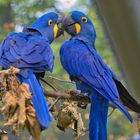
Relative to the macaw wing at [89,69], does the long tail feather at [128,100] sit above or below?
below

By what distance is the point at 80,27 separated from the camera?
150 cm

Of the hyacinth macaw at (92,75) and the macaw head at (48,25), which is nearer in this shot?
the hyacinth macaw at (92,75)

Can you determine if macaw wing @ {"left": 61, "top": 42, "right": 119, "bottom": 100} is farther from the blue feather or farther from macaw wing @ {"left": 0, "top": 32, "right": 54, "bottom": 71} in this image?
macaw wing @ {"left": 0, "top": 32, "right": 54, "bottom": 71}

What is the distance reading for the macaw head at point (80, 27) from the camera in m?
1.48

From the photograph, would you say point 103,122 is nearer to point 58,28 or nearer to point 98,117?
point 98,117

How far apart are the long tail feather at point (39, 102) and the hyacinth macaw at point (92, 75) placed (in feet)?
0.63

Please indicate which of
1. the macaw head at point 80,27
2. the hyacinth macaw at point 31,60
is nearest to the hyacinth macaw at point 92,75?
the macaw head at point 80,27

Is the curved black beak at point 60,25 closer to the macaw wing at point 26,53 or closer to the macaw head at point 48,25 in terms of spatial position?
the macaw head at point 48,25

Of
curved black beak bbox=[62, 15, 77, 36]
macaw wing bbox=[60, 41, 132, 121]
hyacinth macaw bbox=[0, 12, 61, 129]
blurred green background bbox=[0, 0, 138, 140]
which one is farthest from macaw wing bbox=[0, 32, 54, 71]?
blurred green background bbox=[0, 0, 138, 140]

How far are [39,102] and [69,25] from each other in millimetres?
607

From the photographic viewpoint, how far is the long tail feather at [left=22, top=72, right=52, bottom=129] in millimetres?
847

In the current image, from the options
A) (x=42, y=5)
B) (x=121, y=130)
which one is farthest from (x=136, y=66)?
(x=121, y=130)

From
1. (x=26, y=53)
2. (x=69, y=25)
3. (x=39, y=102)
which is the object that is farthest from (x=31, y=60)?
(x=69, y=25)

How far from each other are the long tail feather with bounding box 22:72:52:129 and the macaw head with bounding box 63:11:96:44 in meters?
0.51
